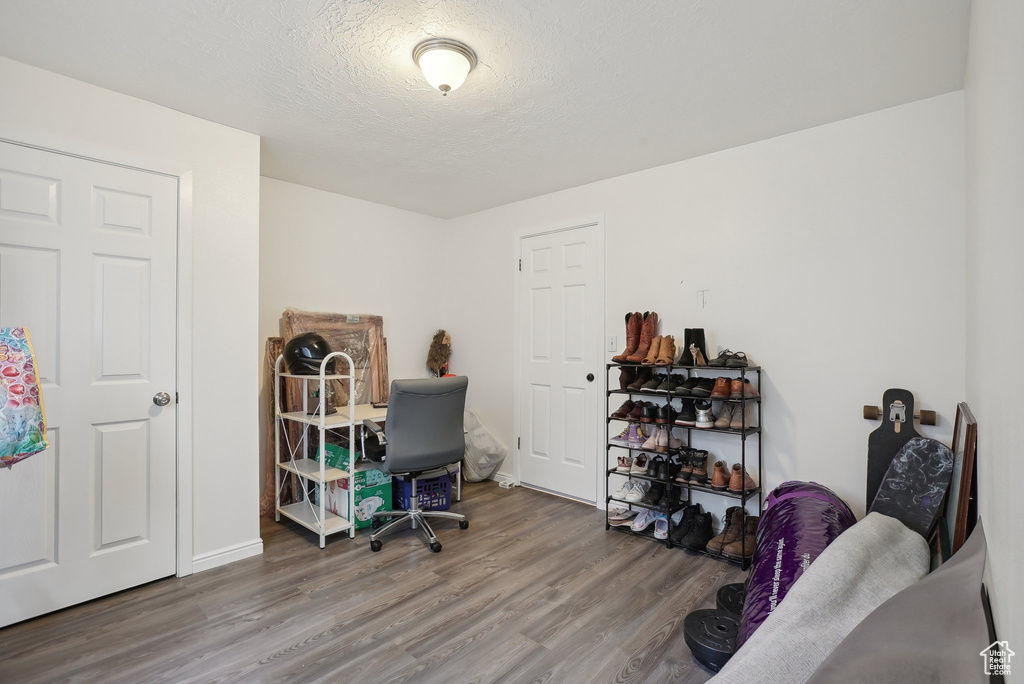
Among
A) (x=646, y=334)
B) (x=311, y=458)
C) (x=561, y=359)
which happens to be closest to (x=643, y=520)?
(x=646, y=334)

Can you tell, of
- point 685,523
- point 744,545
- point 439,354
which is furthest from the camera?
point 439,354

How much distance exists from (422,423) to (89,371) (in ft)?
5.35

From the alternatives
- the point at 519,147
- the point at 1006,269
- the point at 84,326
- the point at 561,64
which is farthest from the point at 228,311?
the point at 1006,269

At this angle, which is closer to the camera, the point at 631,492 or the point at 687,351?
the point at 687,351

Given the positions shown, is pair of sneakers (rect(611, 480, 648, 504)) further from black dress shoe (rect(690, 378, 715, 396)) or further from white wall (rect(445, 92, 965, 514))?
black dress shoe (rect(690, 378, 715, 396))

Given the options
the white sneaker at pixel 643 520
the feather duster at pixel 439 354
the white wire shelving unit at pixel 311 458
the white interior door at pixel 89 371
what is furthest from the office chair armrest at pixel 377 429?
the white sneaker at pixel 643 520

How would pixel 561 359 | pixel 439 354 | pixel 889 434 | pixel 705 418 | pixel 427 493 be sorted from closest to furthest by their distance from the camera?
pixel 889 434
pixel 705 418
pixel 427 493
pixel 561 359
pixel 439 354

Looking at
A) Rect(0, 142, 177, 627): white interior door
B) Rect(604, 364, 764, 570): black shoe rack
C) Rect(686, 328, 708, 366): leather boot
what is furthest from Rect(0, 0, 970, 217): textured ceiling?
Rect(604, 364, 764, 570): black shoe rack

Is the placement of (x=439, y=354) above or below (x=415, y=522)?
above

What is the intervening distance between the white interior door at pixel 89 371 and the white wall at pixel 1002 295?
10.3 feet

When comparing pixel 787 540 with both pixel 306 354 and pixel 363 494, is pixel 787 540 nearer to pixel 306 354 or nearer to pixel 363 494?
pixel 363 494

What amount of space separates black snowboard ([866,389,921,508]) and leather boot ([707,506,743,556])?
2.27ft

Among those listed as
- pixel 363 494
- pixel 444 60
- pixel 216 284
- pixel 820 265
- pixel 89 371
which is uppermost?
pixel 444 60

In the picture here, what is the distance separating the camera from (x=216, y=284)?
2.69m
